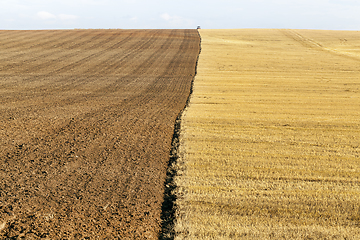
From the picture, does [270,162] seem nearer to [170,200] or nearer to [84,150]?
[170,200]

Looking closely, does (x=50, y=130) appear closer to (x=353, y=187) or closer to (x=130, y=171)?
(x=130, y=171)

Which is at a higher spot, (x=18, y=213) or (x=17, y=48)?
(x=17, y=48)

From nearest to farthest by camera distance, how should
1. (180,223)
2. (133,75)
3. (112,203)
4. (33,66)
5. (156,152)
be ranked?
1. (180,223)
2. (112,203)
3. (156,152)
4. (133,75)
5. (33,66)

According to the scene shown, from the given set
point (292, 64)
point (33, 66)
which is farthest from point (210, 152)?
point (292, 64)

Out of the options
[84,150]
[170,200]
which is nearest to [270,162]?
[170,200]

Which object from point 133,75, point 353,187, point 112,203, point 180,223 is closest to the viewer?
point 180,223

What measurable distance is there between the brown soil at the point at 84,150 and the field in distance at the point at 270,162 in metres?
0.79

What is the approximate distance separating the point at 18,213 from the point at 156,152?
3641 mm

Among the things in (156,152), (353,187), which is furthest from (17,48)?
(353,187)

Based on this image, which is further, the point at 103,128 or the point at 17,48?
the point at 17,48

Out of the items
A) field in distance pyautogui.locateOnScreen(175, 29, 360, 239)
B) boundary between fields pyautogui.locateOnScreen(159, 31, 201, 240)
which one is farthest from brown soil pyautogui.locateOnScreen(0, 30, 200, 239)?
field in distance pyautogui.locateOnScreen(175, 29, 360, 239)

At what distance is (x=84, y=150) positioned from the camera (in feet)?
26.5

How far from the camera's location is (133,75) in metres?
20.2

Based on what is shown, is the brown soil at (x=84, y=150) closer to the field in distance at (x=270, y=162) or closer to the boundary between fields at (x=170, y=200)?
the boundary between fields at (x=170, y=200)
